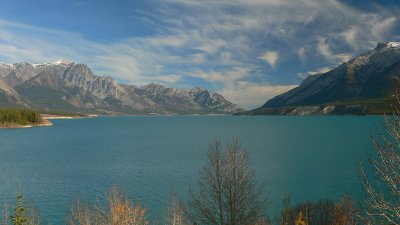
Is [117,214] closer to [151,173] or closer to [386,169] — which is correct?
[386,169]

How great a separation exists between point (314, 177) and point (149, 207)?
134 feet

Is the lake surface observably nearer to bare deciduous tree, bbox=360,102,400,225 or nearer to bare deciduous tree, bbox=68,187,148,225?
bare deciduous tree, bbox=68,187,148,225

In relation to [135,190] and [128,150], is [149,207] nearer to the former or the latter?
[135,190]

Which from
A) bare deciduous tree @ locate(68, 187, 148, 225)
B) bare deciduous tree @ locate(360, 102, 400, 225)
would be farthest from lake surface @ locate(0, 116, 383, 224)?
bare deciduous tree @ locate(360, 102, 400, 225)

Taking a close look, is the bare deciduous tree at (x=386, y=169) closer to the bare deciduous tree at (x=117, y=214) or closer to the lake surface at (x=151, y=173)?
the bare deciduous tree at (x=117, y=214)

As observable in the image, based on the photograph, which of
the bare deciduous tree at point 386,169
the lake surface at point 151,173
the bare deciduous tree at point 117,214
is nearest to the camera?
the bare deciduous tree at point 386,169

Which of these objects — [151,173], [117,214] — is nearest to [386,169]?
[117,214]

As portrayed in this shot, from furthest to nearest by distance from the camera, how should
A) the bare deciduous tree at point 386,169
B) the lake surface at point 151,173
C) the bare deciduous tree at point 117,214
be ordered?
the lake surface at point 151,173 → the bare deciduous tree at point 117,214 → the bare deciduous tree at point 386,169

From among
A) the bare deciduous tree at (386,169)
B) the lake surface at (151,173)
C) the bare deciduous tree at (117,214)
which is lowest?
the lake surface at (151,173)

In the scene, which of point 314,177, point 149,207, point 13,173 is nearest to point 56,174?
point 13,173

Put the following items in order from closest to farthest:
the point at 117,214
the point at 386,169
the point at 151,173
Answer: the point at 386,169 < the point at 117,214 < the point at 151,173

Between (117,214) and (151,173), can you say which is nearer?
(117,214)

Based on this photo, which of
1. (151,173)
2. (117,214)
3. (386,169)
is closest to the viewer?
(386,169)

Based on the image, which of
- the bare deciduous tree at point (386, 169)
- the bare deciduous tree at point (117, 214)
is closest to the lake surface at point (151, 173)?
the bare deciduous tree at point (117, 214)
